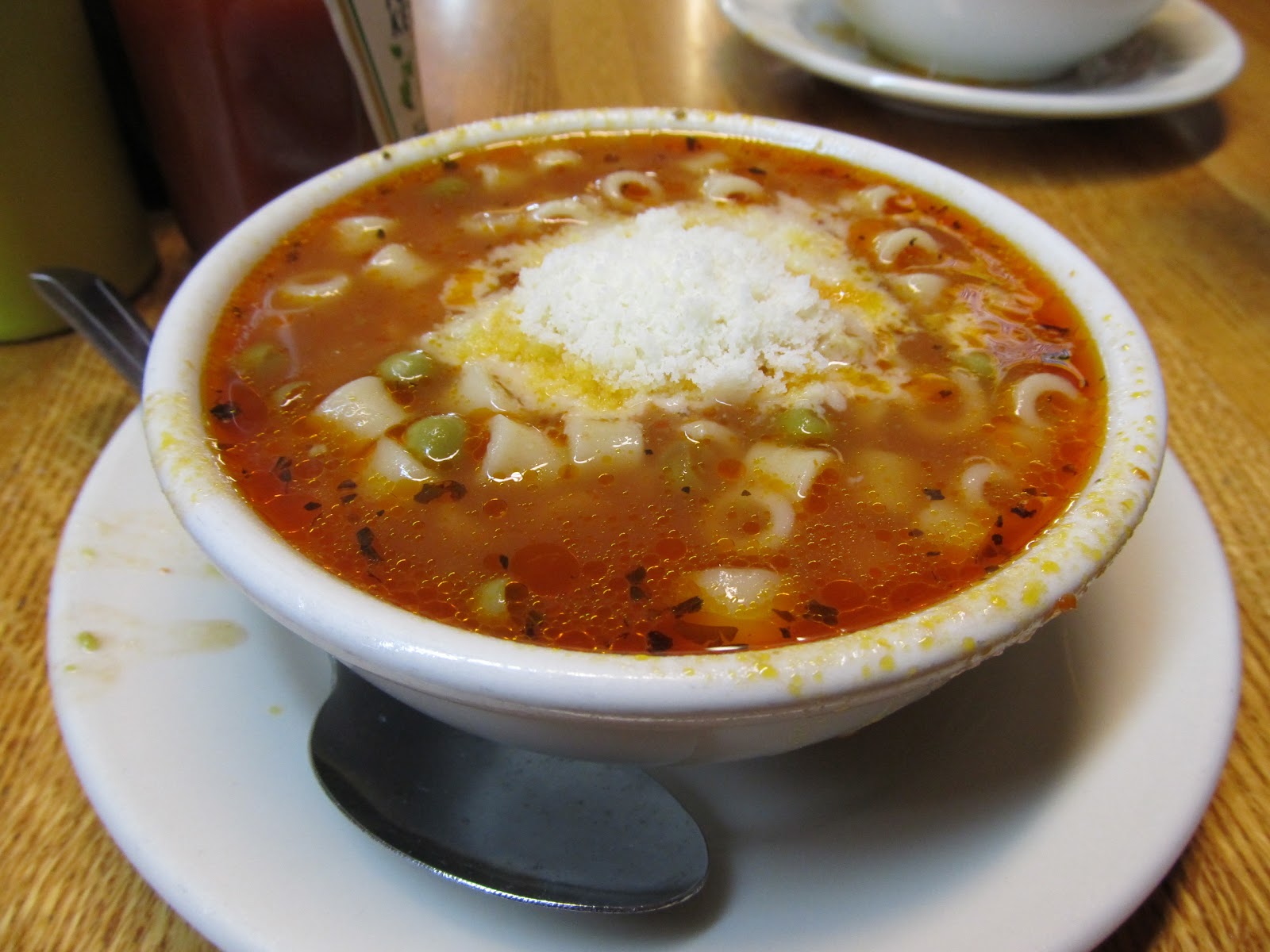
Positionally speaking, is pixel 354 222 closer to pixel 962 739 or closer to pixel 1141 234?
pixel 962 739

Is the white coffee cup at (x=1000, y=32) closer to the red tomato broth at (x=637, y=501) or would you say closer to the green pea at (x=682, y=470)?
the red tomato broth at (x=637, y=501)

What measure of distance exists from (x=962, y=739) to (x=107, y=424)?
196cm

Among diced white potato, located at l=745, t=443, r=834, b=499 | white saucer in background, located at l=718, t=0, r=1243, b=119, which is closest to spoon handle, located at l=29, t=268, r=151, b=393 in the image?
diced white potato, located at l=745, t=443, r=834, b=499

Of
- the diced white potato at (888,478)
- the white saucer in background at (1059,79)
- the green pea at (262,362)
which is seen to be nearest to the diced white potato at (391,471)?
the green pea at (262,362)

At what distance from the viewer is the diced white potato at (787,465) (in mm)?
1465

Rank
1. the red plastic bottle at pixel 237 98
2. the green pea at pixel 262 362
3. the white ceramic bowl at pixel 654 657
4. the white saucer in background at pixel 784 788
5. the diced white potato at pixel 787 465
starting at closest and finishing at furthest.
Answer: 1. the white ceramic bowl at pixel 654 657
2. the white saucer in background at pixel 784 788
3. the diced white potato at pixel 787 465
4. the green pea at pixel 262 362
5. the red plastic bottle at pixel 237 98

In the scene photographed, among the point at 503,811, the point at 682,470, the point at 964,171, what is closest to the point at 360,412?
the point at 682,470

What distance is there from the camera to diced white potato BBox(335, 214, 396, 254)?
1.92m

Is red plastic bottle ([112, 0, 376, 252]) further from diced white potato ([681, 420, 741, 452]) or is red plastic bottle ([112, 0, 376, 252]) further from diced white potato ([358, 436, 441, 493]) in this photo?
diced white potato ([681, 420, 741, 452])

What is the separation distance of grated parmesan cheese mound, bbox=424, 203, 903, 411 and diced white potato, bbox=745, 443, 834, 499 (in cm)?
14

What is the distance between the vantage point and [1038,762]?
4.54 feet

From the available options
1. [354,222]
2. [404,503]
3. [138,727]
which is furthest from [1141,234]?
[138,727]

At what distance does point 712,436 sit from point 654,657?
1.83 feet

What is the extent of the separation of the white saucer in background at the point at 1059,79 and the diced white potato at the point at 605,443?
7.34ft
